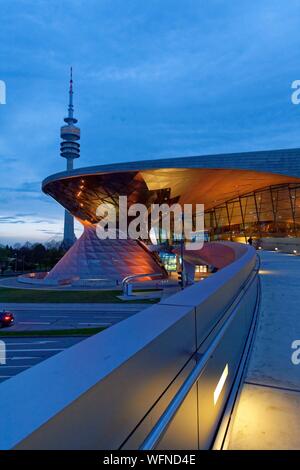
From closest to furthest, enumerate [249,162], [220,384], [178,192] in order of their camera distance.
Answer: [220,384] → [249,162] → [178,192]

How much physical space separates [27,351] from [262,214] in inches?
1792

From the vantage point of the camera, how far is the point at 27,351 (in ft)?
54.9

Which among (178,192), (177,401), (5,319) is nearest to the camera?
(177,401)

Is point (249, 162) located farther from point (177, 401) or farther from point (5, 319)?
point (177, 401)

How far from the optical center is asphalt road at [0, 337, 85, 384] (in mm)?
14125

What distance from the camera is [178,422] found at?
1.62m

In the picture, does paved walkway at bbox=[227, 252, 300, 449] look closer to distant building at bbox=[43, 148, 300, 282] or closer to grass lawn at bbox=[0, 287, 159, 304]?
grass lawn at bbox=[0, 287, 159, 304]

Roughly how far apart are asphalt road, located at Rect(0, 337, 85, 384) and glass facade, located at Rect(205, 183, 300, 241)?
41.0 m

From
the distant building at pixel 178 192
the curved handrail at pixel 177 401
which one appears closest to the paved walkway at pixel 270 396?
the curved handrail at pixel 177 401

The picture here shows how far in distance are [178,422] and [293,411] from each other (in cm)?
148

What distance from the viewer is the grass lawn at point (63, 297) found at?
32156 mm

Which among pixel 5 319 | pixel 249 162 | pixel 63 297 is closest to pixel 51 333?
pixel 5 319
